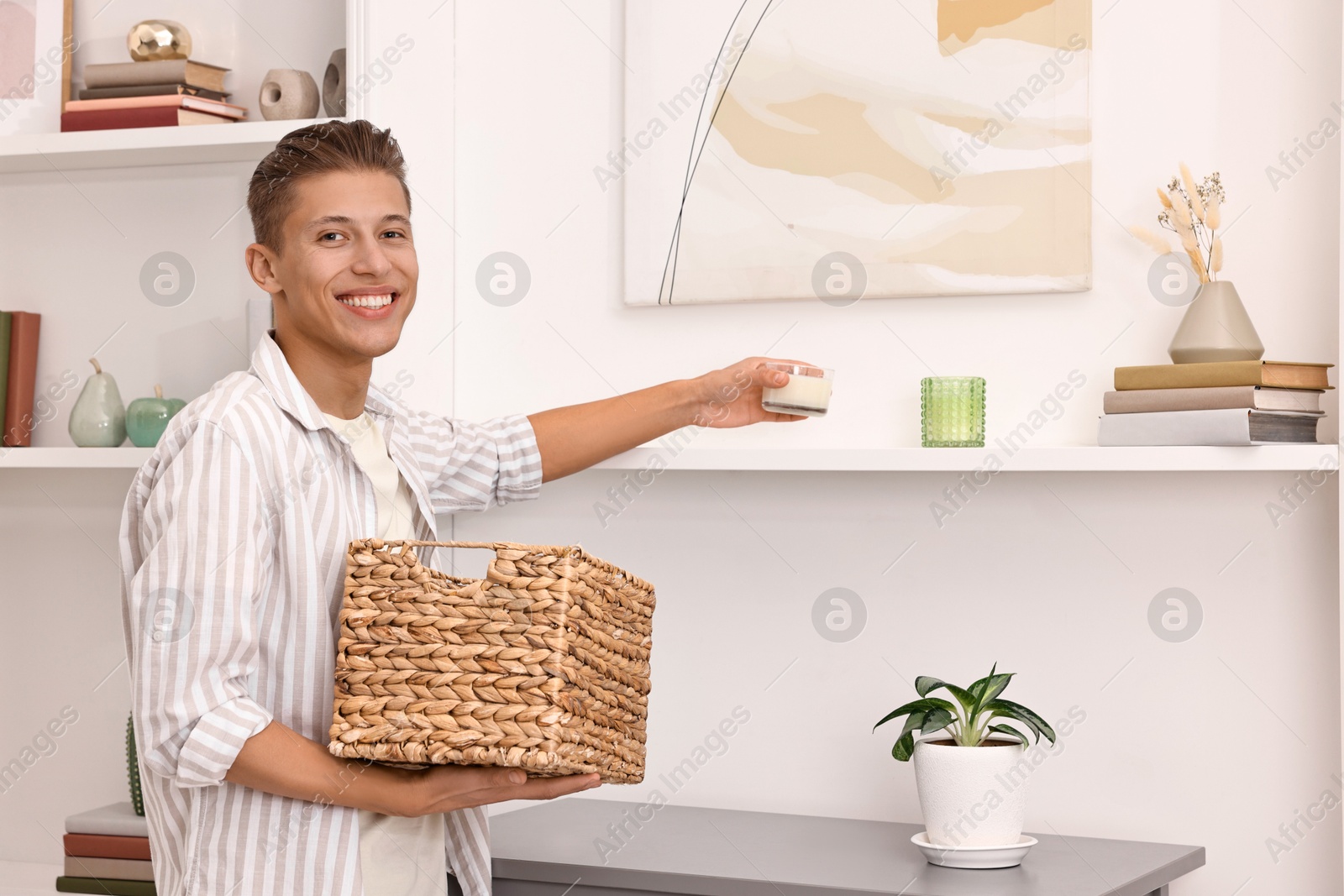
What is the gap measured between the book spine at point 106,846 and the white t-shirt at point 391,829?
0.69 meters

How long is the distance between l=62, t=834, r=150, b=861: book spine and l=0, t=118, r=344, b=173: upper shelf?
1134 millimetres

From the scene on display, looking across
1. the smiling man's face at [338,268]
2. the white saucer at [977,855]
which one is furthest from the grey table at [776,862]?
the smiling man's face at [338,268]

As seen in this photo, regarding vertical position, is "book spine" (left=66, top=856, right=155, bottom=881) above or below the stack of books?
below

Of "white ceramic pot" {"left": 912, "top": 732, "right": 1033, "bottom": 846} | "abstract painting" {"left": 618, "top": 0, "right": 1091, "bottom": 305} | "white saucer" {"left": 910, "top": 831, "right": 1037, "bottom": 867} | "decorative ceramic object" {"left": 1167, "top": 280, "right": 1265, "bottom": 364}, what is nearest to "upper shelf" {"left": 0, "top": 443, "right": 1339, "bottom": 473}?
"decorative ceramic object" {"left": 1167, "top": 280, "right": 1265, "bottom": 364}

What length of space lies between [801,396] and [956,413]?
26 centimetres

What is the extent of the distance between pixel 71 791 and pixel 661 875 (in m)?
1.35

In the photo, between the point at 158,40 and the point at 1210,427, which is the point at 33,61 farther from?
the point at 1210,427

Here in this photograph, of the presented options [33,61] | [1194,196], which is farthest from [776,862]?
[33,61]

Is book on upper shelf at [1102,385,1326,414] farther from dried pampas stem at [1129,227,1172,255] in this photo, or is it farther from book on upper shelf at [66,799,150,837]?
book on upper shelf at [66,799,150,837]

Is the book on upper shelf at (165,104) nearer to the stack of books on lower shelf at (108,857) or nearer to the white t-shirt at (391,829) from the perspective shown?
the white t-shirt at (391,829)

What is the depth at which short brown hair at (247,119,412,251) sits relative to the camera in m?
1.52

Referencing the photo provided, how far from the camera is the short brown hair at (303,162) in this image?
152 cm

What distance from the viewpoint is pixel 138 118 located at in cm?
213

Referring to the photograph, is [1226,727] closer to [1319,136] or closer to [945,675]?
[945,675]
